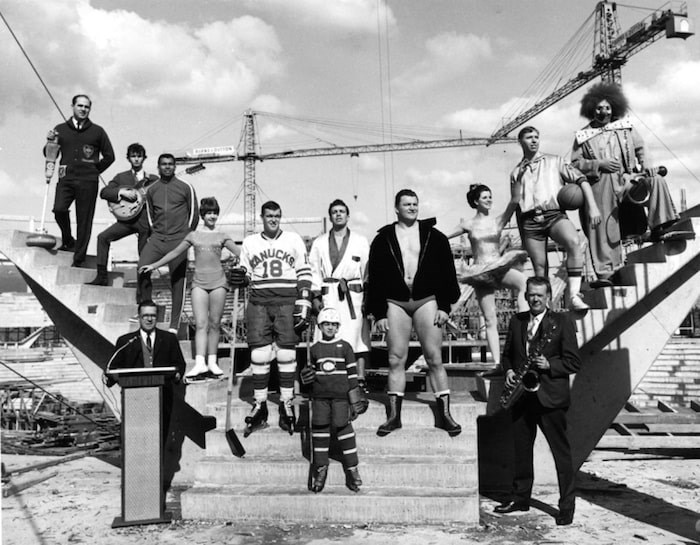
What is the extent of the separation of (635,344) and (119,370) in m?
4.84

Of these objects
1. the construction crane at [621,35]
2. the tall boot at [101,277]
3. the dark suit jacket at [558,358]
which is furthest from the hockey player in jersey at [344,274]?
the construction crane at [621,35]

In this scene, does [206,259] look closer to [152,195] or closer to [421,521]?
[152,195]

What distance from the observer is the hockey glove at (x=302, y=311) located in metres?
5.35

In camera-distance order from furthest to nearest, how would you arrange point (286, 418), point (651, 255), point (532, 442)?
point (651, 255) < point (286, 418) < point (532, 442)

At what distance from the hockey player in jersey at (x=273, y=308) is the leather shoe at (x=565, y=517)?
2.28 metres

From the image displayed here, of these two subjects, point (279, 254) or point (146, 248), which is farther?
point (146, 248)

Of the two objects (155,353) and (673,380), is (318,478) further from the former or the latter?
(673,380)

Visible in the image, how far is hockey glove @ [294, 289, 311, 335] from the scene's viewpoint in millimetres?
5352

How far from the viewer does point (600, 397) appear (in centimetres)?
616

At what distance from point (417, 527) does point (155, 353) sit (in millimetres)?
2604

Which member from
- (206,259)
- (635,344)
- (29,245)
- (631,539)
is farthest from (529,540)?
(29,245)

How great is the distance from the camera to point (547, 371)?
4.87 m

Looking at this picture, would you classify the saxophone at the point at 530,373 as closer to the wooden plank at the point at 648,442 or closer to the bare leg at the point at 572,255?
the bare leg at the point at 572,255

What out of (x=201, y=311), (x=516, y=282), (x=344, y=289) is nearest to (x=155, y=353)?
(x=201, y=311)
